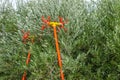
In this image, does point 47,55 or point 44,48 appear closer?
point 47,55

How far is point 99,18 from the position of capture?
11.4 metres

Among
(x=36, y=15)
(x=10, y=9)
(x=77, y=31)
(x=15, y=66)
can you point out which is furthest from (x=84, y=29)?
(x=10, y=9)

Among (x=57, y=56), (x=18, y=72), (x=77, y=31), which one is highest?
(x=77, y=31)

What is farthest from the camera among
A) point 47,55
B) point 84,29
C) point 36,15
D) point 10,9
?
point 10,9

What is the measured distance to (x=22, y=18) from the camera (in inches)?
502

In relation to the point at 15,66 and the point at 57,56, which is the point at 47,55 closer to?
the point at 57,56

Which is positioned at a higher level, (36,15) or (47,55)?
(36,15)

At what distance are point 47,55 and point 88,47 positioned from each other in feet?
4.90

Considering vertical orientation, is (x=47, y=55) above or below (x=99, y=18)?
below

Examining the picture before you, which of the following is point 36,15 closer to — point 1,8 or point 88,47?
point 88,47

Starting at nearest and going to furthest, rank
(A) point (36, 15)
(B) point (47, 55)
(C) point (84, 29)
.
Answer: (B) point (47, 55) < (C) point (84, 29) < (A) point (36, 15)

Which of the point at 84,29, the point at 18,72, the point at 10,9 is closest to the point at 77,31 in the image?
the point at 84,29

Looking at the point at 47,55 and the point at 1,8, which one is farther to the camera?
the point at 1,8

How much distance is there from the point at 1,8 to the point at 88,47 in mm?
7066
